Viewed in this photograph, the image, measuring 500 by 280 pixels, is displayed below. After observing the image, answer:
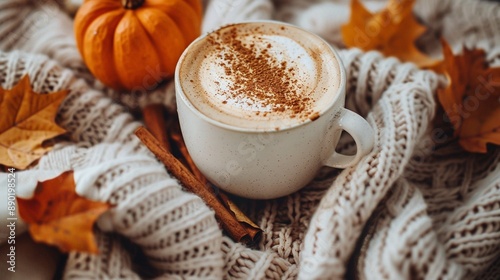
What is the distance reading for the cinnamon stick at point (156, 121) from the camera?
30.3 inches

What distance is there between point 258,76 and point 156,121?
22 centimetres

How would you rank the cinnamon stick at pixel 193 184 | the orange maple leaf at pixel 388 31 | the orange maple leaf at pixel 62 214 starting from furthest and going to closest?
the orange maple leaf at pixel 388 31 → the cinnamon stick at pixel 193 184 → the orange maple leaf at pixel 62 214

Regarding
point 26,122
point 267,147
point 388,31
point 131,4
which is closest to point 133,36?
point 131,4

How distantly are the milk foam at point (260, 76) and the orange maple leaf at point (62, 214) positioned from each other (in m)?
0.18

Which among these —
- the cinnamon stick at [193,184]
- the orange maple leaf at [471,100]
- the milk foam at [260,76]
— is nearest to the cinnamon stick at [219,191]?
the cinnamon stick at [193,184]

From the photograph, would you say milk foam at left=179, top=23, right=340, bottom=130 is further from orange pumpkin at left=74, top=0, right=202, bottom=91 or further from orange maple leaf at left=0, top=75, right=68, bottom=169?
orange maple leaf at left=0, top=75, right=68, bottom=169

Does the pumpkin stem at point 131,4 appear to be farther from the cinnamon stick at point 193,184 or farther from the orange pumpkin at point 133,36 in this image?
the cinnamon stick at point 193,184

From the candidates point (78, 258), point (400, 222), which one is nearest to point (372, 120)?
point (400, 222)

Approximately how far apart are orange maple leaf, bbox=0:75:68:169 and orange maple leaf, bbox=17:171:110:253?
124mm

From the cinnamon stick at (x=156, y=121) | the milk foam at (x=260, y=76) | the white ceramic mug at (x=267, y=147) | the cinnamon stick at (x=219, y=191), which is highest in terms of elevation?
the milk foam at (x=260, y=76)

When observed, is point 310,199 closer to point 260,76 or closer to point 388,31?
point 260,76

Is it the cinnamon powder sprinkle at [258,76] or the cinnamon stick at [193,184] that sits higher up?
the cinnamon powder sprinkle at [258,76]

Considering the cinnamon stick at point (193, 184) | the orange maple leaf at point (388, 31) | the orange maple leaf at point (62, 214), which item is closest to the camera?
the orange maple leaf at point (62, 214)

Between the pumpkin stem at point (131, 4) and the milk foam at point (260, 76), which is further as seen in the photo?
the pumpkin stem at point (131, 4)
